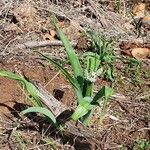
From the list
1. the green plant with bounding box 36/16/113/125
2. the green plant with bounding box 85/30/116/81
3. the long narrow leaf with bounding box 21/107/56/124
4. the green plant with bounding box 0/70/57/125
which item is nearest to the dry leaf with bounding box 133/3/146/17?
the green plant with bounding box 85/30/116/81

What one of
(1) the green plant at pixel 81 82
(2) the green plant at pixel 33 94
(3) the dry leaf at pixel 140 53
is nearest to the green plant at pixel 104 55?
(3) the dry leaf at pixel 140 53

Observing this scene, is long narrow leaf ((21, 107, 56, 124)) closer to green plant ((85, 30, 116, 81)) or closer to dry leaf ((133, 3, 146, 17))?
green plant ((85, 30, 116, 81))

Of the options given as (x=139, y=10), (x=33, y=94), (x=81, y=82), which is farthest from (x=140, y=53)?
(x=33, y=94)

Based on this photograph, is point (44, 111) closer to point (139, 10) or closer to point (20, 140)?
point (20, 140)

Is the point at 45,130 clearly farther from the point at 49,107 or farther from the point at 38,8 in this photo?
the point at 38,8

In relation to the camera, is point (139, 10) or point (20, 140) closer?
point (20, 140)

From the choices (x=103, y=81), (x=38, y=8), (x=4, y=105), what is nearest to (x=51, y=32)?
(x=38, y=8)
